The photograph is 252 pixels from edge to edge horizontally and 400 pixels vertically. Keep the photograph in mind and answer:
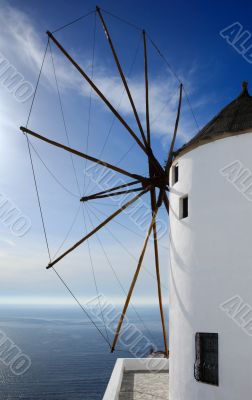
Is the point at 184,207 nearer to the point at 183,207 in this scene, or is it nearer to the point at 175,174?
the point at 183,207

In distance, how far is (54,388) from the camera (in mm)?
83250

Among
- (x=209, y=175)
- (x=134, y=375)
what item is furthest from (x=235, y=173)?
(x=134, y=375)

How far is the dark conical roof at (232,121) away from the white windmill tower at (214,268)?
0.03 metres

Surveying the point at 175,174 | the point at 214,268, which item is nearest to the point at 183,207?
the point at 175,174

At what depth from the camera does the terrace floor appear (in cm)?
1178

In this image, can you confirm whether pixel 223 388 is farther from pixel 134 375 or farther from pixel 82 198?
pixel 82 198

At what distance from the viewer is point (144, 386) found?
1304cm

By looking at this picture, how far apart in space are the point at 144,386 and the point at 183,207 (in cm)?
706

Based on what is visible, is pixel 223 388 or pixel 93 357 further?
pixel 93 357

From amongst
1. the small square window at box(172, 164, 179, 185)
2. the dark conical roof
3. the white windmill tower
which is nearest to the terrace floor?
the white windmill tower

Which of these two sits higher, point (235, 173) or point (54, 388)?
point (235, 173)

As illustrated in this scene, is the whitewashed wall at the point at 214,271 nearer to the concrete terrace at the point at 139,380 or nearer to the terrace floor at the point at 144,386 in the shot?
the terrace floor at the point at 144,386

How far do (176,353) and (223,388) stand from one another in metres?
1.98

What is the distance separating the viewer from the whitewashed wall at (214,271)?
8.78 meters
